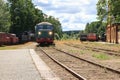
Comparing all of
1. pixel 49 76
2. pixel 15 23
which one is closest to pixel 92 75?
pixel 49 76

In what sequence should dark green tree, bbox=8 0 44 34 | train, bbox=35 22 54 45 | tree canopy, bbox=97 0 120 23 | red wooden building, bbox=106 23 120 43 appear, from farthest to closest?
dark green tree, bbox=8 0 44 34 < red wooden building, bbox=106 23 120 43 < tree canopy, bbox=97 0 120 23 < train, bbox=35 22 54 45

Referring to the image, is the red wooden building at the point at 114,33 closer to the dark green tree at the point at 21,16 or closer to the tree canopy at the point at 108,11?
the tree canopy at the point at 108,11

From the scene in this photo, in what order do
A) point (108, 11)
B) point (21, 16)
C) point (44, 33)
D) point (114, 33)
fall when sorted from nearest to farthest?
point (44, 33) → point (108, 11) → point (114, 33) → point (21, 16)

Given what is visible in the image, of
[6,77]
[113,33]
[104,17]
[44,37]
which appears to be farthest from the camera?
[113,33]

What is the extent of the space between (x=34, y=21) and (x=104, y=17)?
40.4 meters

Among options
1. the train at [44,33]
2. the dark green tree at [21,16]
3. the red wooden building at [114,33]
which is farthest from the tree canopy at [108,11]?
the dark green tree at [21,16]

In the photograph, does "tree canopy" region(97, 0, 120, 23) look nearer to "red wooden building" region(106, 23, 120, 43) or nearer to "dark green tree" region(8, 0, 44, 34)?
"red wooden building" region(106, 23, 120, 43)

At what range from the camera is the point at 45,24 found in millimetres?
60125

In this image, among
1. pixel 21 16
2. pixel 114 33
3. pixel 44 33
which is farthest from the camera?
pixel 21 16

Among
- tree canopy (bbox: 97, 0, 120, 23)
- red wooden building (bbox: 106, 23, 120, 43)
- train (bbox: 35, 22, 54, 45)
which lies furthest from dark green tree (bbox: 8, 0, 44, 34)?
train (bbox: 35, 22, 54, 45)

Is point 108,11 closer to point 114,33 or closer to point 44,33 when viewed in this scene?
point 114,33

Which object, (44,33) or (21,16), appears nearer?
(44,33)

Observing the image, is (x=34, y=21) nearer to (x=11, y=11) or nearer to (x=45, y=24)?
(x=11, y=11)

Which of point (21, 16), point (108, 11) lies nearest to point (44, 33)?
point (108, 11)
